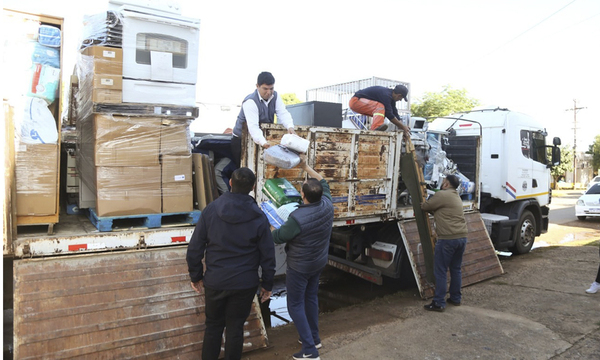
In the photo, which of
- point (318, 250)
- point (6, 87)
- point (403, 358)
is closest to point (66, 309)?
point (6, 87)

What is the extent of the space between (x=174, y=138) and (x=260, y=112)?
0.97m

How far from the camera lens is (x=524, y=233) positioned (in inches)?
350

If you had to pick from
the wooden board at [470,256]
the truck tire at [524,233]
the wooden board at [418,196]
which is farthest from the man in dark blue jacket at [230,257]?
the truck tire at [524,233]

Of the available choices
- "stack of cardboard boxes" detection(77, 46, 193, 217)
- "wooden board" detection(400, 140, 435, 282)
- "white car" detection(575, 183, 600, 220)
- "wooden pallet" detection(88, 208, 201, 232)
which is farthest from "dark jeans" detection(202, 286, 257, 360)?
"white car" detection(575, 183, 600, 220)

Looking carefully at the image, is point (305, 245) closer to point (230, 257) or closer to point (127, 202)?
point (230, 257)

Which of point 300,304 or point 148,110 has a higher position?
point 148,110

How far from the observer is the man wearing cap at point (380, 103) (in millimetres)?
6121

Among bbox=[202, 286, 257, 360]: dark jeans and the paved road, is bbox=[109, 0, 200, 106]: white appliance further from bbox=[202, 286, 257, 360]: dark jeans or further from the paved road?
the paved road

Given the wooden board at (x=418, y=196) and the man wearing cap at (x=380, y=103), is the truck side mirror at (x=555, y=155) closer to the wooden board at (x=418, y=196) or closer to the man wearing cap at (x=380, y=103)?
the man wearing cap at (x=380, y=103)

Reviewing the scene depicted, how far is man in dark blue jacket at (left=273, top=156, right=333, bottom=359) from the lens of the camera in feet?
12.3

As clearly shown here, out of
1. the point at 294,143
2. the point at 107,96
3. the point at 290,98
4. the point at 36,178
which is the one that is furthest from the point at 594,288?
the point at 290,98

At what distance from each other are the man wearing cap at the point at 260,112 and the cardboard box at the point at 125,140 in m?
0.91

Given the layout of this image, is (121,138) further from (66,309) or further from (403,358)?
(403,358)

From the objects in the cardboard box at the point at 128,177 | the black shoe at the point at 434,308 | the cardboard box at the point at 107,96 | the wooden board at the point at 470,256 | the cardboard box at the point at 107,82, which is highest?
the cardboard box at the point at 107,82
